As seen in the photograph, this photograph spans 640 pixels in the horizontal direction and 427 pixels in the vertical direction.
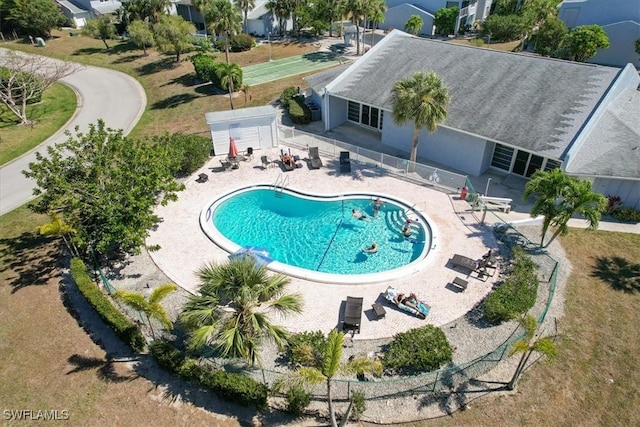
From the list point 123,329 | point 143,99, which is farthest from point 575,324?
point 143,99

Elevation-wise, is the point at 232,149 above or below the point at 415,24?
below

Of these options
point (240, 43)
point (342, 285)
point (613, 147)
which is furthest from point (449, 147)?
point (240, 43)

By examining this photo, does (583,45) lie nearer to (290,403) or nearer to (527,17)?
(527,17)

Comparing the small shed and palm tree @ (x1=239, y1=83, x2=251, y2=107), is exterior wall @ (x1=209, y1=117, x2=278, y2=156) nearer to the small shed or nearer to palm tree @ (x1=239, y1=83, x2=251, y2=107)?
the small shed

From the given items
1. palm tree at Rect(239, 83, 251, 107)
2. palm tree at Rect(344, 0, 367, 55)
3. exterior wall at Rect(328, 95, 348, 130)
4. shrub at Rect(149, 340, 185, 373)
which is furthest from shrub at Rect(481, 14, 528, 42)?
shrub at Rect(149, 340, 185, 373)

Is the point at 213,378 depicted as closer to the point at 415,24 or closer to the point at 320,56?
the point at 320,56
